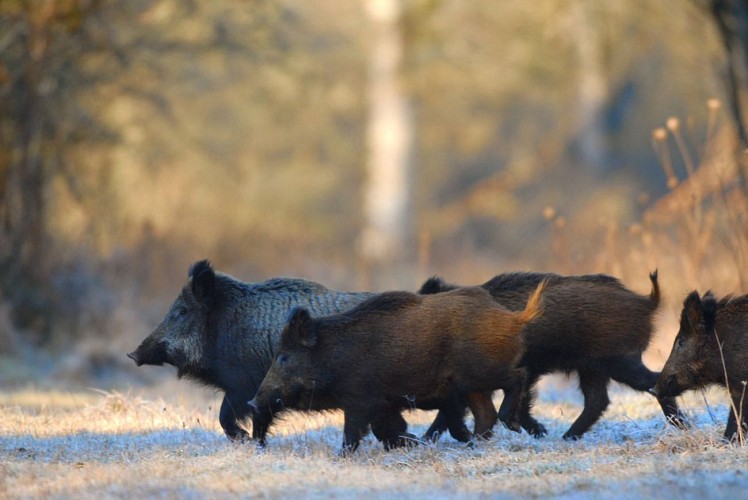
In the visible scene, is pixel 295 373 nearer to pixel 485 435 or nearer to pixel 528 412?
pixel 485 435

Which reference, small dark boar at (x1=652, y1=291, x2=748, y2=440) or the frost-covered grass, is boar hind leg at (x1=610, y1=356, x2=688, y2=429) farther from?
small dark boar at (x1=652, y1=291, x2=748, y2=440)

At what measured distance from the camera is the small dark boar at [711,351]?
800 centimetres

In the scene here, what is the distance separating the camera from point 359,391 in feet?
27.3

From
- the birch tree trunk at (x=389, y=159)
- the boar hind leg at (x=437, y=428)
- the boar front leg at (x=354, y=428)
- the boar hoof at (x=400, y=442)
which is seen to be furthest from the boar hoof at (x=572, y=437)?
the birch tree trunk at (x=389, y=159)

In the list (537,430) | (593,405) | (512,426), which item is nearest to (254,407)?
(512,426)

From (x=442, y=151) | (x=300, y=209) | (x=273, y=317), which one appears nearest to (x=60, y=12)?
(x=273, y=317)

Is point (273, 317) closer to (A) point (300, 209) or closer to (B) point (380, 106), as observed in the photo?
(B) point (380, 106)

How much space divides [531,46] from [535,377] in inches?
1144

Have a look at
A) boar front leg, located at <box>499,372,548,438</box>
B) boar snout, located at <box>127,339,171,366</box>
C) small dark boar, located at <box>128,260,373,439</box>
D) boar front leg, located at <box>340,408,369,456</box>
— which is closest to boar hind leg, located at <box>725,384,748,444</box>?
boar front leg, located at <box>499,372,548,438</box>

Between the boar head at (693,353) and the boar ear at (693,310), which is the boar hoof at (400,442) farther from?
the boar ear at (693,310)

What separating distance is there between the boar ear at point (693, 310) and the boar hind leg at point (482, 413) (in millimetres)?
1528

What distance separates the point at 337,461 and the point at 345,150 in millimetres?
35272

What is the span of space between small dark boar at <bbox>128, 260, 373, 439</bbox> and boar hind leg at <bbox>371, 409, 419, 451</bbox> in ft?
3.65

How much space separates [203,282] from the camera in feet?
31.1
